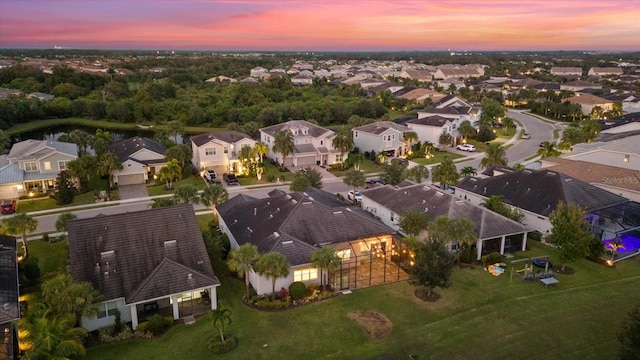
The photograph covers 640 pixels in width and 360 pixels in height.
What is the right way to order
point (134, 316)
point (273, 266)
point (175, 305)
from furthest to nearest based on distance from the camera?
1. point (273, 266)
2. point (175, 305)
3. point (134, 316)

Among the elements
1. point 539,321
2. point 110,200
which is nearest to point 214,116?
point 110,200

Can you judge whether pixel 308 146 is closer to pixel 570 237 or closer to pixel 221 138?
pixel 221 138

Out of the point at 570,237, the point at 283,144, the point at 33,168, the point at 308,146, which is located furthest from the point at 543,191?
the point at 33,168

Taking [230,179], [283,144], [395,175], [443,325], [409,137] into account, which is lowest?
[443,325]

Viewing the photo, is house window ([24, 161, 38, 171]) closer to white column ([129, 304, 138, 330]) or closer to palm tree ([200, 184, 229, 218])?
palm tree ([200, 184, 229, 218])

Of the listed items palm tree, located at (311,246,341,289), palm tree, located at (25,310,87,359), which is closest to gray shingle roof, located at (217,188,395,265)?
palm tree, located at (311,246,341,289)

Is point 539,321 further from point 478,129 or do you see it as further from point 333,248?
point 478,129
